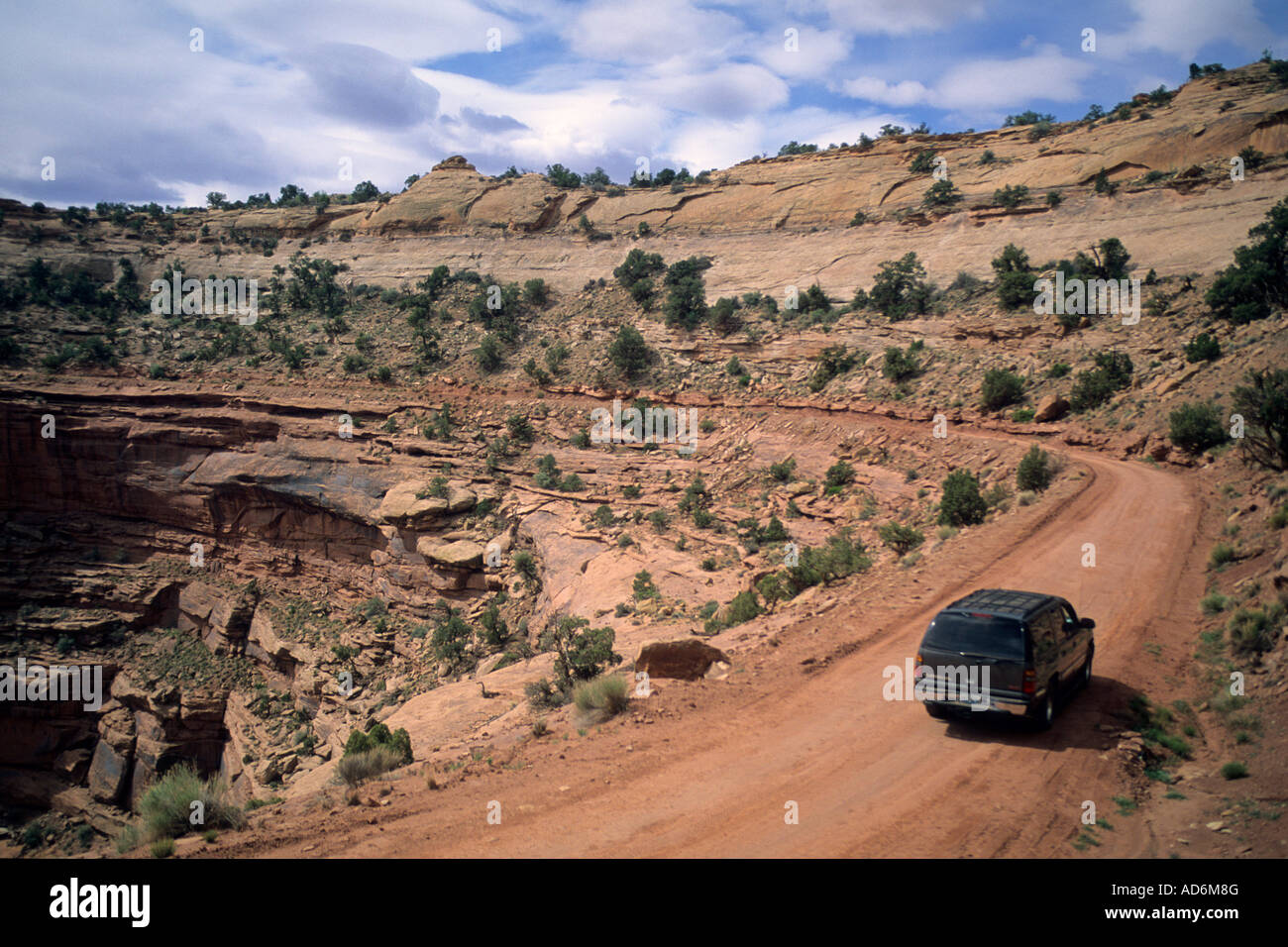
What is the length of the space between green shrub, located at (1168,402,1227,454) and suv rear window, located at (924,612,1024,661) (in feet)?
51.8

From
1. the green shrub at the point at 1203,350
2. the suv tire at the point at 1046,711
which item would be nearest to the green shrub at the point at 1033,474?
the green shrub at the point at 1203,350

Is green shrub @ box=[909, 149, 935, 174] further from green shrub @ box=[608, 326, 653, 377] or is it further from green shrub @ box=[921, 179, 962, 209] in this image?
green shrub @ box=[608, 326, 653, 377]

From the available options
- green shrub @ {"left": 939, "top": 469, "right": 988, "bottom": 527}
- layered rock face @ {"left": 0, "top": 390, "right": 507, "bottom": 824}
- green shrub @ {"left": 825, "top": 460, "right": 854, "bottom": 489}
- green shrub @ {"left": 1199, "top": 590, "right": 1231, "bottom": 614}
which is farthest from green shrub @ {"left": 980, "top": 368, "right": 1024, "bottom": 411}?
layered rock face @ {"left": 0, "top": 390, "right": 507, "bottom": 824}

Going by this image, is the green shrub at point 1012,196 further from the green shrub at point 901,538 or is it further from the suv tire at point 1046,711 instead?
the suv tire at point 1046,711

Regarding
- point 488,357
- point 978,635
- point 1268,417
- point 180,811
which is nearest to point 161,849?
point 180,811

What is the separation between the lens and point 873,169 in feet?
139

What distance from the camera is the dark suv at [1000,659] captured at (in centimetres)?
781

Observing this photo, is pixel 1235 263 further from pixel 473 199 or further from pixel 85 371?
pixel 85 371

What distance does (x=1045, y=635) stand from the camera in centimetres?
813

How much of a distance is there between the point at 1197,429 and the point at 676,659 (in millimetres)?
17503

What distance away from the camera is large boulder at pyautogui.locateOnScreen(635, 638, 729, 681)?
36.2ft

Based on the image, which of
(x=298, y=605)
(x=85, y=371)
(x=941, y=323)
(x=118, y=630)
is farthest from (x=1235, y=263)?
(x=85, y=371)

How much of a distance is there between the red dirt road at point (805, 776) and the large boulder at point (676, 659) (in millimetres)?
544

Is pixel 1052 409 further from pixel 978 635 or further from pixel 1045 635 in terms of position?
pixel 978 635
